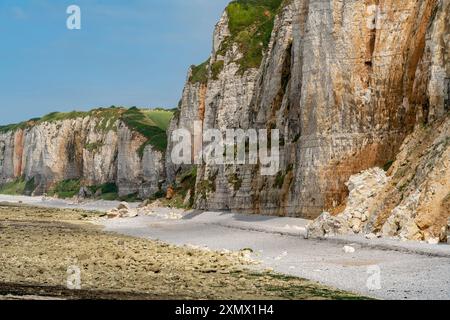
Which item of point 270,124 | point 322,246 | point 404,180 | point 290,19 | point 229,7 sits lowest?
point 322,246

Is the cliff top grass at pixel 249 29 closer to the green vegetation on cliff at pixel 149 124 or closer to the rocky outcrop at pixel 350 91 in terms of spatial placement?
Result: the rocky outcrop at pixel 350 91

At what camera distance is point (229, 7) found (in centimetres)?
6988

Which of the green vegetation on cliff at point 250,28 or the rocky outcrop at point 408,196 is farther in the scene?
the green vegetation on cliff at point 250,28

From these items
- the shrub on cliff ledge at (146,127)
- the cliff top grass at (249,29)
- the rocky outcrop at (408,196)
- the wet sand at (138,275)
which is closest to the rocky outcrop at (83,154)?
the shrub on cliff ledge at (146,127)

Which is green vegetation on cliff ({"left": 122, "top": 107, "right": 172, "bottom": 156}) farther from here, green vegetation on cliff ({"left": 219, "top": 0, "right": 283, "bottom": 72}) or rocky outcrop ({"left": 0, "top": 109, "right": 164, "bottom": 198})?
green vegetation on cliff ({"left": 219, "top": 0, "right": 283, "bottom": 72})

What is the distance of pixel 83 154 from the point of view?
432 ft

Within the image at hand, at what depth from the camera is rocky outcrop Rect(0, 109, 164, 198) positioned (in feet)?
351

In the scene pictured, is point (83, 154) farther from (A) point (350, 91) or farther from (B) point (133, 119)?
(A) point (350, 91)

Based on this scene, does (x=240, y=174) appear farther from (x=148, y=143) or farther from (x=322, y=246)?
(x=148, y=143)

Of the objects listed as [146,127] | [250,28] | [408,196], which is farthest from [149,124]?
[408,196]

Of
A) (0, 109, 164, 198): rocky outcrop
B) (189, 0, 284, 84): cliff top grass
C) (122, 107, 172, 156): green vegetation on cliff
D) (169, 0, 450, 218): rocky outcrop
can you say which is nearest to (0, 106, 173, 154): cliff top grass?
(122, 107, 172, 156): green vegetation on cliff

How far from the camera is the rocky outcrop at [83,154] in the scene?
107 m

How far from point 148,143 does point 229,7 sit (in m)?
37.6
